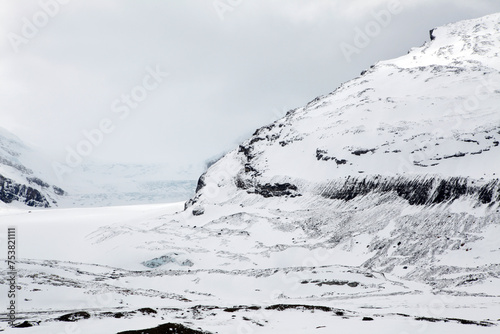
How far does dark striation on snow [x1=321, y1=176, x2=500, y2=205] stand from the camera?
8356 cm

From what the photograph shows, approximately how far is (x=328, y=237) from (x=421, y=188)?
80.6ft

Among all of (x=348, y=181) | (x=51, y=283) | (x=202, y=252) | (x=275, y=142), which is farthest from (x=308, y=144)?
(x=51, y=283)

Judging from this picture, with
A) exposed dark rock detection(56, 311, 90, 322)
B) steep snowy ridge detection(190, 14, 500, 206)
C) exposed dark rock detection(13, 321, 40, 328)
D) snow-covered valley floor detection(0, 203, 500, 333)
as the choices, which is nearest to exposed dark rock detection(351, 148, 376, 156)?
steep snowy ridge detection(190, 14, 500, 206)

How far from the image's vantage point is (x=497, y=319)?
3831 centimetres

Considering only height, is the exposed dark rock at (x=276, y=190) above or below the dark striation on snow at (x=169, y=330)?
below

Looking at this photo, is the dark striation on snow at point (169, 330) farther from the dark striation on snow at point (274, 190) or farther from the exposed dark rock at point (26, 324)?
the dark striation on snow at point (274, 190)

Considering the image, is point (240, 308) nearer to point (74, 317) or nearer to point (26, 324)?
point (74, 317)

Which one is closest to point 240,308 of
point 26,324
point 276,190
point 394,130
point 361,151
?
point 26,324

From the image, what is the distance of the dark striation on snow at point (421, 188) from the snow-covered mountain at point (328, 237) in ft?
0.96

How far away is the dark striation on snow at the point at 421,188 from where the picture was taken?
8356 cm

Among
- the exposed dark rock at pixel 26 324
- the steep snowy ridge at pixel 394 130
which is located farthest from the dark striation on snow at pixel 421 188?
the exposed dark rock at pixel 26 324

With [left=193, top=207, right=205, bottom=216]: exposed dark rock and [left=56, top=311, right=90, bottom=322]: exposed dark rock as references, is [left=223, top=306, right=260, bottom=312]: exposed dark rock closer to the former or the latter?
[left=56, top=311, right=90, bottom=322]: exposed dark rock

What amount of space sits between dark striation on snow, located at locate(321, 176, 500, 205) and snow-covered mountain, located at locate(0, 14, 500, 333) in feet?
0.96

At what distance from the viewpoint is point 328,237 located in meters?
92.0
